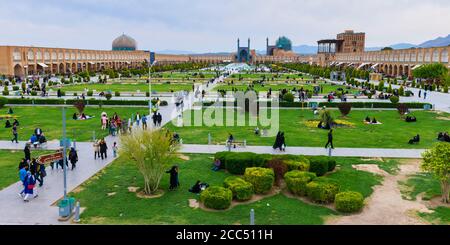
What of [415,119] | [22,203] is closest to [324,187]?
[22,203]

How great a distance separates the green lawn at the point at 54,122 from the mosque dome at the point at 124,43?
97958mm

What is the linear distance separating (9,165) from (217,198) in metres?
9.12

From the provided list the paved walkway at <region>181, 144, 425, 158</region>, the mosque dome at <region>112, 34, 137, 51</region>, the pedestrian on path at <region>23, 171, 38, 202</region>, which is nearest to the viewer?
the pedestrian on path at <region>23, 171, 38, 202</region>

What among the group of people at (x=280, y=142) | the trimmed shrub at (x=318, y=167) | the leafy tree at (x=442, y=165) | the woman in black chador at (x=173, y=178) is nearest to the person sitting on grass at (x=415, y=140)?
the group of people at (x=280, y=142)

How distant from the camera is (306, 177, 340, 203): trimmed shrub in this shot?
11.6 m

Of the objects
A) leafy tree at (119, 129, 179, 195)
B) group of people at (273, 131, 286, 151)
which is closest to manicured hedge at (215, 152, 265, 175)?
leafy tree at (119, 129, 179, 195)

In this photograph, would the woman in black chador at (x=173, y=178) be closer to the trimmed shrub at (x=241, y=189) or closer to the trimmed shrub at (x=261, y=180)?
the trimmed shrub at (x=241, y=189)

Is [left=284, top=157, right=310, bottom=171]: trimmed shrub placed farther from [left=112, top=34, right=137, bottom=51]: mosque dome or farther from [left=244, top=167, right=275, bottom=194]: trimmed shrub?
[left=112, top=34, right=137, bottom=51]: mosque dome

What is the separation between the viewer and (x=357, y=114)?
29.5m

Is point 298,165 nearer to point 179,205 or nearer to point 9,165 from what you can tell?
point 179,205

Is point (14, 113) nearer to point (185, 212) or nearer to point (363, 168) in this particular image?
point (185, 212)

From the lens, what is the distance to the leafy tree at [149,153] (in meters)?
12.5

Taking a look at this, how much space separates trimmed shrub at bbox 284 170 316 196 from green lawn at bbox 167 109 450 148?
6.33 meters

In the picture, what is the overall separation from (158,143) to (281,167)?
168 inches
